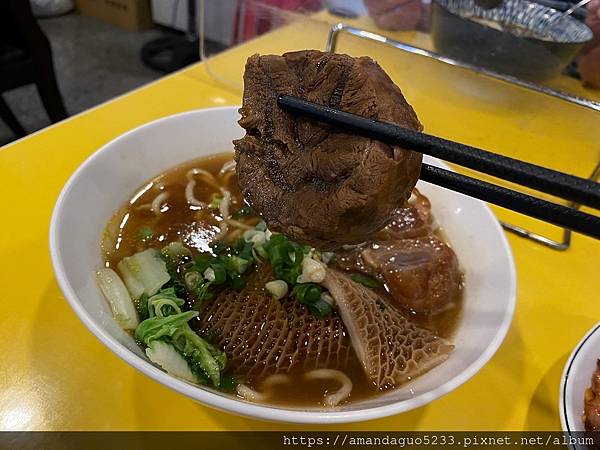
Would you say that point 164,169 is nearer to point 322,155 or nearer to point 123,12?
point 322,155

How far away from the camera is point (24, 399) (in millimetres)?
1090

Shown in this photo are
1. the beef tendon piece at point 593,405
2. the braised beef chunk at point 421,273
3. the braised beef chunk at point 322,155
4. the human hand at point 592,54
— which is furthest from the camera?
the human hand at point 592,54

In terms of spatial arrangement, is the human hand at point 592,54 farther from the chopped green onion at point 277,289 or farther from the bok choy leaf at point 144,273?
the bok choy leaf at point 144,273

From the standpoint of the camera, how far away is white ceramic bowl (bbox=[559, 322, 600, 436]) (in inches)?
39.8

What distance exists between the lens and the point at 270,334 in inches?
47.3

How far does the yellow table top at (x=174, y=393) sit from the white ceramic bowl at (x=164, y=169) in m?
0.18

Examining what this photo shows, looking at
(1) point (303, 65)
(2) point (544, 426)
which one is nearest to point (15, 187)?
(1) point (303, 65)

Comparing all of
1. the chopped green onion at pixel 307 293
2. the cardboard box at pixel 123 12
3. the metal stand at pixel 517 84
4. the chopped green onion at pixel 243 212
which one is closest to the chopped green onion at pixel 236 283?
the chopped green onion at pixel 307 293

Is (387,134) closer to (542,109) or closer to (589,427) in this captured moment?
(589,427)

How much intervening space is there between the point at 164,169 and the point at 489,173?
1.12 meters

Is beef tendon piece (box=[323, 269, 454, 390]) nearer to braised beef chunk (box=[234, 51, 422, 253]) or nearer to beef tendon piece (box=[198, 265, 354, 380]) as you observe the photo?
beef tendon piece (box=[198, 265, 354, 380])

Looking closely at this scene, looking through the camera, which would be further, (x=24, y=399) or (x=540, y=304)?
(x=540, y=304)

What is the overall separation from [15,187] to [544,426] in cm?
165

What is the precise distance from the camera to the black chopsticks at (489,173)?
701 mm
